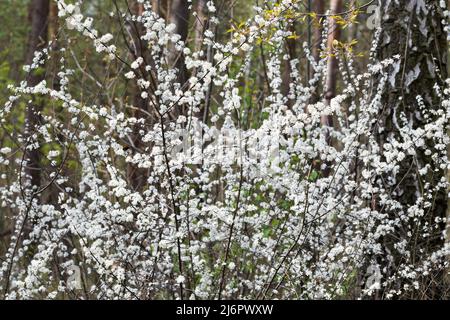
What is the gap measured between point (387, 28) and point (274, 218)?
1708mm

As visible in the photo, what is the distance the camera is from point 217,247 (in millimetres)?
5699

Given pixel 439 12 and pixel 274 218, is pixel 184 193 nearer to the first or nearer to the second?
pixel 274 218

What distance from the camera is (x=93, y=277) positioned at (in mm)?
6496

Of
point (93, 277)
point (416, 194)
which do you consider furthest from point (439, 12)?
point (93, 277)

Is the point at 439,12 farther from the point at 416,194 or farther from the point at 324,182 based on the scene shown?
the point at 324,182

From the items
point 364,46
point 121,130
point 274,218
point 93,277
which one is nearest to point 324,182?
point 274,218

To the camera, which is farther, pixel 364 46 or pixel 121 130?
pixel 364 46

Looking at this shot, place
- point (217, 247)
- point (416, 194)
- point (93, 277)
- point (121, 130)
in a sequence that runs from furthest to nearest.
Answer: point (93, 277)
point (217, 247)
point (416, 194)
point (121, 130)

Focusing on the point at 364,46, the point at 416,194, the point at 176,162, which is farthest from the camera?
the point at 364,46

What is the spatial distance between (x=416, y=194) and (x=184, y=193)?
5.66 feet

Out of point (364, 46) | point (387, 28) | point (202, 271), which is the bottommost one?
point (202, 271)

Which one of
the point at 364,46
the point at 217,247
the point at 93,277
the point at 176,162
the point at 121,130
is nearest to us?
the point at 176,162
